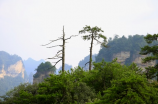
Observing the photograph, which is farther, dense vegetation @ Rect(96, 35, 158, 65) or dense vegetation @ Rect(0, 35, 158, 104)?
dense vegetation @ Rect(96, 35, 158, 65)

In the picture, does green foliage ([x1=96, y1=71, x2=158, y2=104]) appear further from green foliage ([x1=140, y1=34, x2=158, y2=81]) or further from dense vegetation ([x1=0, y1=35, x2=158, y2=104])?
green foliage ([x1=140, y1=34, x2=158, y2=81])

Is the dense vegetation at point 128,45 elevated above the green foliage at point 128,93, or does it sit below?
above

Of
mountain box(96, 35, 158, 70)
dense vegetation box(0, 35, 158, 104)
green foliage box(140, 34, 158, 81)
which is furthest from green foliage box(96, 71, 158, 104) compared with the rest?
mountain box(96, 35, 158, 70)

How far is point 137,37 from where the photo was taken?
321 feet

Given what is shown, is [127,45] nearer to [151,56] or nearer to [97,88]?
[151,56]

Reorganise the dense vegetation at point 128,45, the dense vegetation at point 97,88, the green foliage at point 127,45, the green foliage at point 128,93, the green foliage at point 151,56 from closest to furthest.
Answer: the green foliage at point 128,93, the dense vegetation at point 97,88, the green foliage at point 151,56, the dense vegetation at point 128,45, the green foliage at point 127,45

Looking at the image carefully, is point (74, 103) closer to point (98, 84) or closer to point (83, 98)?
point (83, 98)

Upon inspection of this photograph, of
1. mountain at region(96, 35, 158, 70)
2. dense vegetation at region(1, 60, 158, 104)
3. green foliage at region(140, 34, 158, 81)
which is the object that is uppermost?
mountain at region(96, 35, 158, 70)

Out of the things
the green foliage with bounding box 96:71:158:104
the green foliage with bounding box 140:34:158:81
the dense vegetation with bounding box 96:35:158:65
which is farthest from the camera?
the dense vegetation with bounding box 96:35:158:65

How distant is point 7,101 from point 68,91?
711cm

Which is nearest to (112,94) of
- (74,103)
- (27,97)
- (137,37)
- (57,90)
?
(74,103)

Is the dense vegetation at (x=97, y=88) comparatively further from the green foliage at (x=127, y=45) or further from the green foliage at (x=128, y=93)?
the green foliage at (x=127, y=45)

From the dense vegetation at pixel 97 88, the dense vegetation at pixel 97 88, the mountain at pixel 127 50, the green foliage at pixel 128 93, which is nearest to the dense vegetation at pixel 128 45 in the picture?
the mountain at pixel 127 50

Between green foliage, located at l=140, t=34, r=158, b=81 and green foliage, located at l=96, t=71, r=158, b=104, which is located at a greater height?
green foliage, located at l=140, t=34, r=158, b=81
